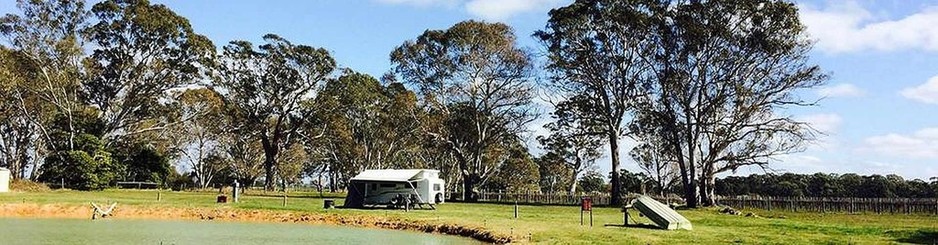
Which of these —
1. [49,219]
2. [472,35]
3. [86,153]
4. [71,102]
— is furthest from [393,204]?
[71,102]

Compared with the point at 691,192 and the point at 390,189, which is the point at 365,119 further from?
the point at 691,192

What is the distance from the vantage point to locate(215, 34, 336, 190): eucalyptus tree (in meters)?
63.1

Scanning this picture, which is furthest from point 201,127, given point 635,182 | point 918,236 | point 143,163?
point 918,236

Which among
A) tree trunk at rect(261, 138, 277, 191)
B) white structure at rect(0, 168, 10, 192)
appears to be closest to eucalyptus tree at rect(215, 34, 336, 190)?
tree trunk at rect(261, 138, 277, 191)

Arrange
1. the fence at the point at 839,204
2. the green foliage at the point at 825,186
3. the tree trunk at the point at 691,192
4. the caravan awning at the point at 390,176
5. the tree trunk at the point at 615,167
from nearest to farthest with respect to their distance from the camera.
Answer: the caravan awning at the point at 390,176, the fence at the point at 839,204, the tree trunk at the point at 691,192, the tree trunk at the point at 615,167, the green foliage at the point at 825,186

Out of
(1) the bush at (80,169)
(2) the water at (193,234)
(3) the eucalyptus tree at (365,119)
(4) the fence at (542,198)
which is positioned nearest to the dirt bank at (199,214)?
(2) the water at (193,234)

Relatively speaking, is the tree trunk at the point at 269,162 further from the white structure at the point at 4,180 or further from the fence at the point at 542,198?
Result: the white structure at the point at 4,180

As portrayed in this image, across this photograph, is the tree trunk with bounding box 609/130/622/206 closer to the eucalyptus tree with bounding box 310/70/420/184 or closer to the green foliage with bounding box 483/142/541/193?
the eucalyptus tree with bounding box 310/70/420/184

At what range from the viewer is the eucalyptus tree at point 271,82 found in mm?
63094

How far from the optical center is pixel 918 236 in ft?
73.6

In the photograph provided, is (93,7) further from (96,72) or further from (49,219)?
(49,219)

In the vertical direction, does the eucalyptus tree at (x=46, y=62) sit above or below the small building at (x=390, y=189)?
above

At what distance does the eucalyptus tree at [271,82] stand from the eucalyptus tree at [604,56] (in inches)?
870

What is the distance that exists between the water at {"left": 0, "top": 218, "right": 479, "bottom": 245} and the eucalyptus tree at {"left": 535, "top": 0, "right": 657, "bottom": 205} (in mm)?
22934
